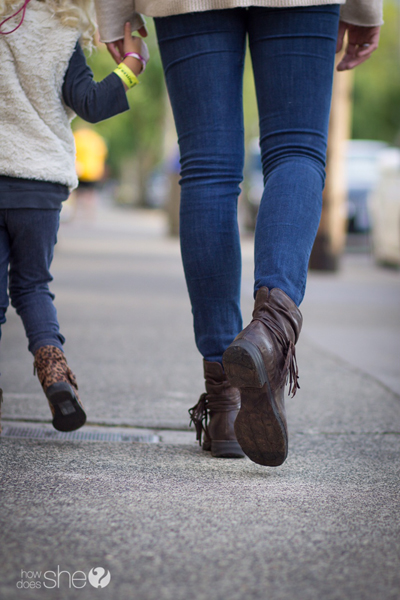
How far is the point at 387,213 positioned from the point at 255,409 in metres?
7.46

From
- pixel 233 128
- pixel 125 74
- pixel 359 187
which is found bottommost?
pixel 359 187

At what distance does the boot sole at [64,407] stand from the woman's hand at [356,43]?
1225 mm

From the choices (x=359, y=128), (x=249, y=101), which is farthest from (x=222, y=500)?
(x=359, y=128)

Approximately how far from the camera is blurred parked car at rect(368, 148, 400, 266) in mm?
8633

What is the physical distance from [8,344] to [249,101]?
22791 millimetres

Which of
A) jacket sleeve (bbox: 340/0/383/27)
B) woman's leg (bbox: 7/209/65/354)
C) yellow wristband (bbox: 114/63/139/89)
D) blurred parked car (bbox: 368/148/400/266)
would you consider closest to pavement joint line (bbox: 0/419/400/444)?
woman's leg (bbox: 7/209/65/354)

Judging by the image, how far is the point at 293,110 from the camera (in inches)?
81.7

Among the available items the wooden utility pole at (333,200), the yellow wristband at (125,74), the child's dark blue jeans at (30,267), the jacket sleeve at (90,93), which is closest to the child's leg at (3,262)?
the child's dark blue jeans at (30,267)

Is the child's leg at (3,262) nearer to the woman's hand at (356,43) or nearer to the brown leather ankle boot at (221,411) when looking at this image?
the brown leather ankle boot at (221,411)

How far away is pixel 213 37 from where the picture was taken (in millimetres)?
2076

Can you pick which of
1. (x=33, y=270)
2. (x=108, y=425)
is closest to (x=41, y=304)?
(x=33, y=270)

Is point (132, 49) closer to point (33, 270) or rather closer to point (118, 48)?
point (118, 48)

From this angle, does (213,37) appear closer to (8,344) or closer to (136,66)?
(136,66)

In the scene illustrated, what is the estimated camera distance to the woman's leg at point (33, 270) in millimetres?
2254
